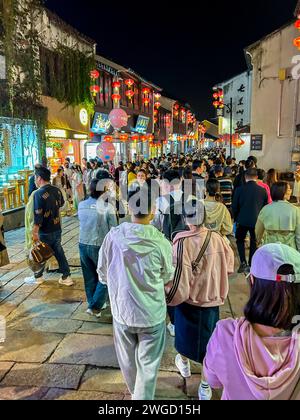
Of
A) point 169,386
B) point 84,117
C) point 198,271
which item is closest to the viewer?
point 198,271

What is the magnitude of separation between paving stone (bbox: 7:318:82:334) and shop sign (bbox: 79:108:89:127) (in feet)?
37.1

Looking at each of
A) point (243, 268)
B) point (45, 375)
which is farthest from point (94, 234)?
point (243, 268)

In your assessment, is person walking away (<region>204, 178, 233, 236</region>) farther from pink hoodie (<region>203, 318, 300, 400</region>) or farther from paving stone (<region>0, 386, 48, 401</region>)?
pink hoodie (<region>203, 318, 300, 400</region>)

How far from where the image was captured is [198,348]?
11.1 feet

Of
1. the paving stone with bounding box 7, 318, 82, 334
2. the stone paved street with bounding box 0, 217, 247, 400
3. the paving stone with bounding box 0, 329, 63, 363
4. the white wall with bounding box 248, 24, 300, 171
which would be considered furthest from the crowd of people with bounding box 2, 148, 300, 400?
the white wall with bounding box 248, 24, 300, 171

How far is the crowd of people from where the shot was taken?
1.72 metres

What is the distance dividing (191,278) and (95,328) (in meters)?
2.10

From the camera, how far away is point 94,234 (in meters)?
4.92

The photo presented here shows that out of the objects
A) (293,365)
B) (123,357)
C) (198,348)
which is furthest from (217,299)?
(293,365)

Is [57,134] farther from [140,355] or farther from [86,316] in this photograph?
[140,355]

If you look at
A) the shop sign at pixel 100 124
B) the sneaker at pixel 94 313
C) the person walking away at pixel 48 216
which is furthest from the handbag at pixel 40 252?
the shop sign at pixel 100 124

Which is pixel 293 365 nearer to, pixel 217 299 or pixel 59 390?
pixel 217 299

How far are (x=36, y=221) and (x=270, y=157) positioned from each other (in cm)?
1413

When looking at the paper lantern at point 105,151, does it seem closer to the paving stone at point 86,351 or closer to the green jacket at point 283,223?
the green jacket at point 283,223
